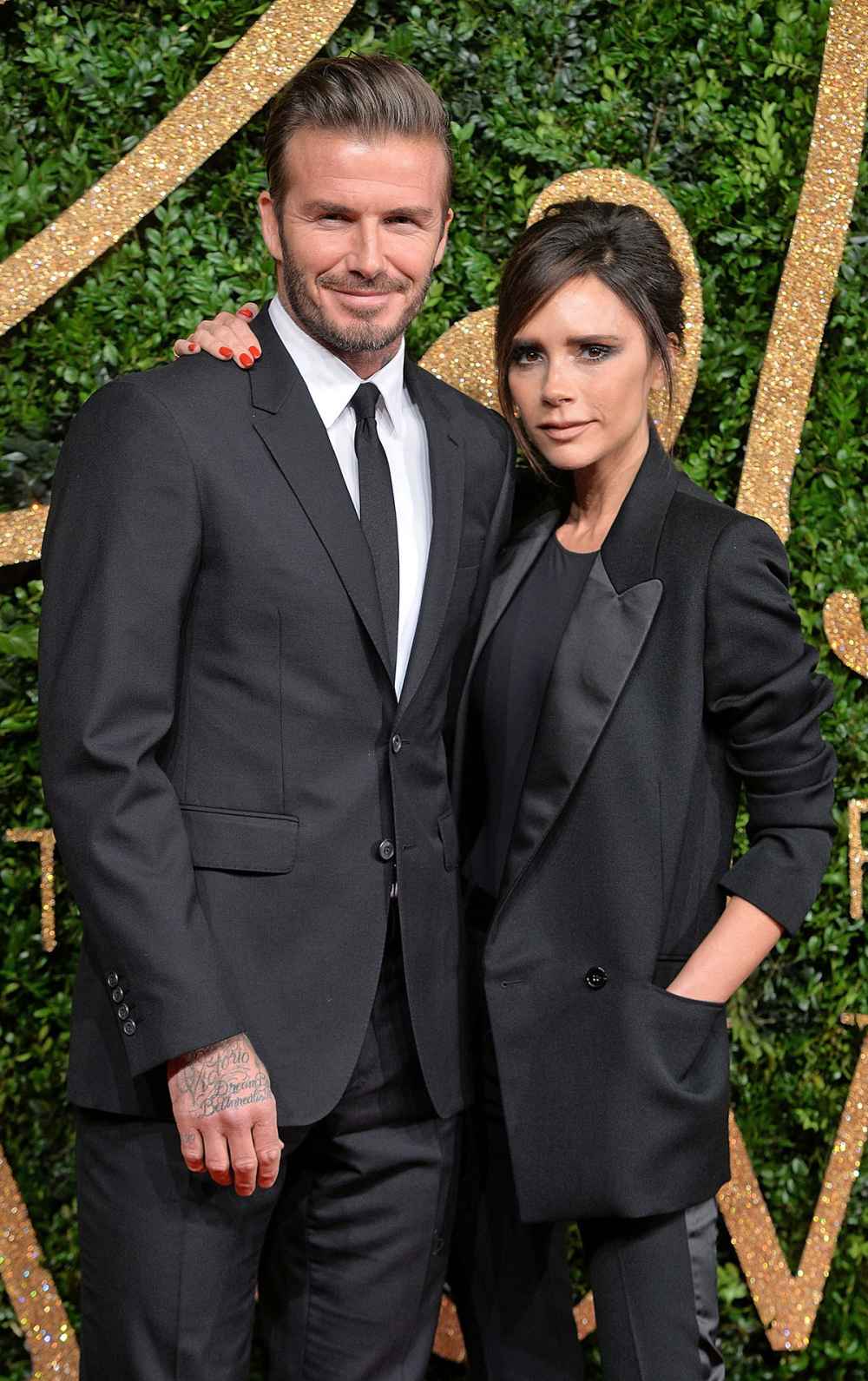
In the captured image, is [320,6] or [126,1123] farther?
[320,6]

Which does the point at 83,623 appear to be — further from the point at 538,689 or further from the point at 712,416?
the point at 712,416

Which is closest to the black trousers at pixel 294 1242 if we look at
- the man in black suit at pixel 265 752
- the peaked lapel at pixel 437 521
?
the man in black suit at pixel 265 752

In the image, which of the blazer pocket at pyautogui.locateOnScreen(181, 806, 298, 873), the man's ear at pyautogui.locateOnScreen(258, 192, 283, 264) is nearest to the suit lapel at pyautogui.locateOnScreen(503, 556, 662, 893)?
the blazer pocket at pyautogui.locateOnScreen(181, 806, 298, 873)

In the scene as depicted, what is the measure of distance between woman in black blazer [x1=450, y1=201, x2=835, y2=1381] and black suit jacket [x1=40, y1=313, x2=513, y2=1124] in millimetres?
160

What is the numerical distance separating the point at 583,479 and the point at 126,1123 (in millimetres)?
1070

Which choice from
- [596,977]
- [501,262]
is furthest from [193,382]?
[501,262]

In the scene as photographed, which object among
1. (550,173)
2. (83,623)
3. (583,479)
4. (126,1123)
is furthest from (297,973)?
(550,173)

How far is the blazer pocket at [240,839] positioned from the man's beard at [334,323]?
586 millimetres

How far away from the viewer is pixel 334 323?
1.91m

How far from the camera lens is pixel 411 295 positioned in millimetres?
1953

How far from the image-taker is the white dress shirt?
1954 mm

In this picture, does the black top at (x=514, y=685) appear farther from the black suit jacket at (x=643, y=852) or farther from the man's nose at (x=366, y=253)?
the man's nose at (x=366, y=253)

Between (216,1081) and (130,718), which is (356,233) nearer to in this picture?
(130,718)

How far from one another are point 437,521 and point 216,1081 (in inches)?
29.5
